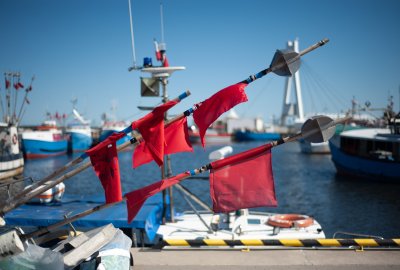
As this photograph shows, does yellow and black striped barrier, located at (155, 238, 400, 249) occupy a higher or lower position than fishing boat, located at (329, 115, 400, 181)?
higher

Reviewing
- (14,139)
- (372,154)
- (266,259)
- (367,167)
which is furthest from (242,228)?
(14,139)

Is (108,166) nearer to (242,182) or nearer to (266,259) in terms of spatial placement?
(242,182)

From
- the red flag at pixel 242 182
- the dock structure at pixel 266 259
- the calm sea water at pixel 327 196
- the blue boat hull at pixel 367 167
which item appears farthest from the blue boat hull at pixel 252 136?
the red flag at pixel 242 182

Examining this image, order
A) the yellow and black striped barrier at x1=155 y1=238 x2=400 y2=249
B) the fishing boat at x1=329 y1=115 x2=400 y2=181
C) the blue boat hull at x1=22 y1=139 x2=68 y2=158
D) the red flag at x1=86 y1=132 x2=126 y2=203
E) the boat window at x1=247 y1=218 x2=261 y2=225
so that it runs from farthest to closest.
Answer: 1. the blue boat hull at x1=22 y1=139 x2=68 y2=158
2. the fishing boat at x1=329 y1=115 x2=400 y2=181
3. the boat window at x1=247 y1=218 x2=261 y2=225
4. the yellow and black striped barrier at x1=155 y1=238 x2=400 y2=249
5. the red flag at x1=86 y1=132 x2=126 y2=203

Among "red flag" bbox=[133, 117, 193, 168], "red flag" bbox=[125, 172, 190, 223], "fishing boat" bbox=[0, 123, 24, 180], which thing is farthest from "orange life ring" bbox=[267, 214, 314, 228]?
"fishing boat" bbox=[0, 123, 24, 180]

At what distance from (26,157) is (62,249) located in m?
77.9

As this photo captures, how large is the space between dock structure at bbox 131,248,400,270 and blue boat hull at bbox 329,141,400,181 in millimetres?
34631

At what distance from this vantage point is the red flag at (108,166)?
7020 millimetres

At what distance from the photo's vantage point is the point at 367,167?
42.1 m

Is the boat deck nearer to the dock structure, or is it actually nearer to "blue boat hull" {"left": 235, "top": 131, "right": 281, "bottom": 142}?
the dock structure

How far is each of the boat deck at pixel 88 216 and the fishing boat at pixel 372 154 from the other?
34273 millimetres

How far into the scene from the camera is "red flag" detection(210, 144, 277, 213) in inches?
296

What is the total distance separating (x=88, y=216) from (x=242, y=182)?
5271mm

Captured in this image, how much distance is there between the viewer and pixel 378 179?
135 ft
